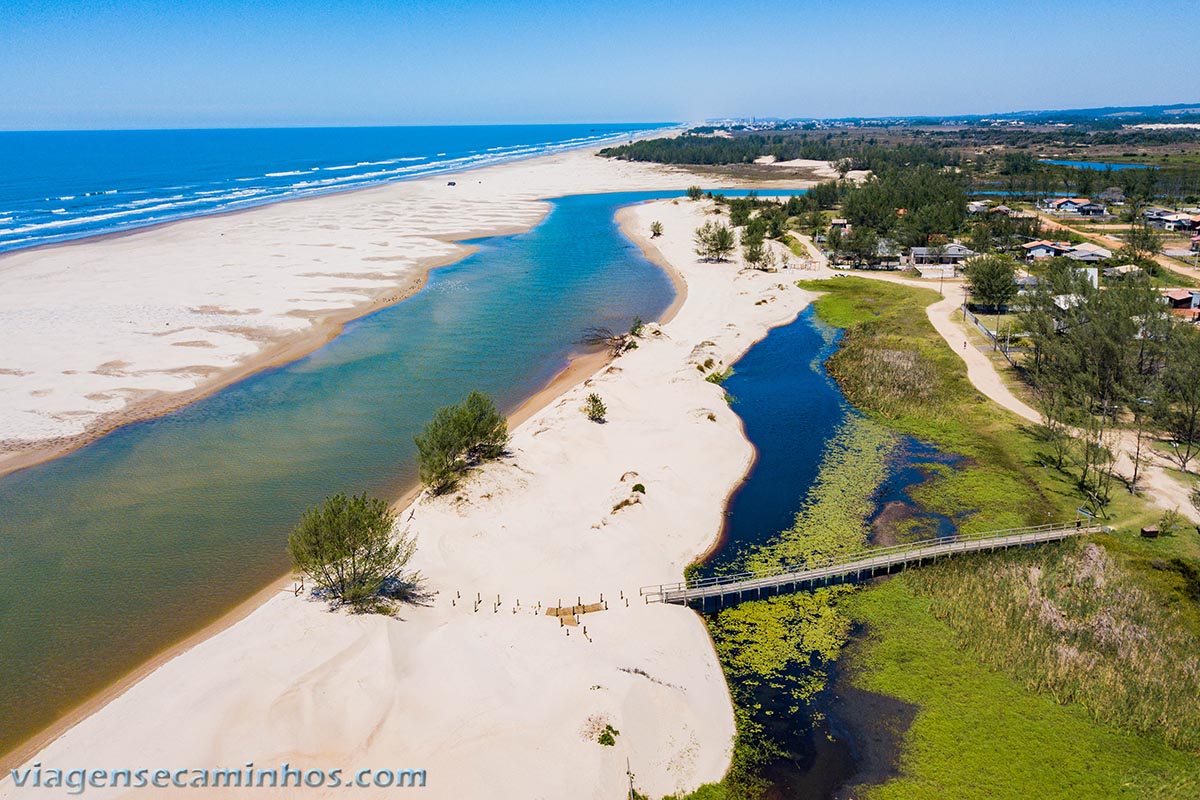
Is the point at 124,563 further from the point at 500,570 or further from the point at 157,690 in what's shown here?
the point at 500,570

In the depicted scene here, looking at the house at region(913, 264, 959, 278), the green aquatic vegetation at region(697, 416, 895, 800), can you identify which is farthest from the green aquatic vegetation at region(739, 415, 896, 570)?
the house at region(913, 264, 959, 278)

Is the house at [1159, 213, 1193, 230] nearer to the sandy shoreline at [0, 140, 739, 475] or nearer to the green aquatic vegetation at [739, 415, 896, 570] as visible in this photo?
the green aquatic vegetation at [739, 415, 896, 570]

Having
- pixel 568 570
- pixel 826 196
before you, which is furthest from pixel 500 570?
pixel 826 196

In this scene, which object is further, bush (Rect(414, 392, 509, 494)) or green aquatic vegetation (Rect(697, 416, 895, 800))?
bush (Rect(414, 392, 509, 494))

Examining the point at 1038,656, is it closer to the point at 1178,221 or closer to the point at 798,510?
the point at 798,510

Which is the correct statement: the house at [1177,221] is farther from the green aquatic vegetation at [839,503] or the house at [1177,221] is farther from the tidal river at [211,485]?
the green aquatic vegetation at [839,503]

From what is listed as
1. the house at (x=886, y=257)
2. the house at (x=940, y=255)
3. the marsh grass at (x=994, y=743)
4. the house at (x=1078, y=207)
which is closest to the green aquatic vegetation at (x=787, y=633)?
the marsh grass at (x=994, y=743)

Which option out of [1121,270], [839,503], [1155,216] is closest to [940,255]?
[1121,270]
